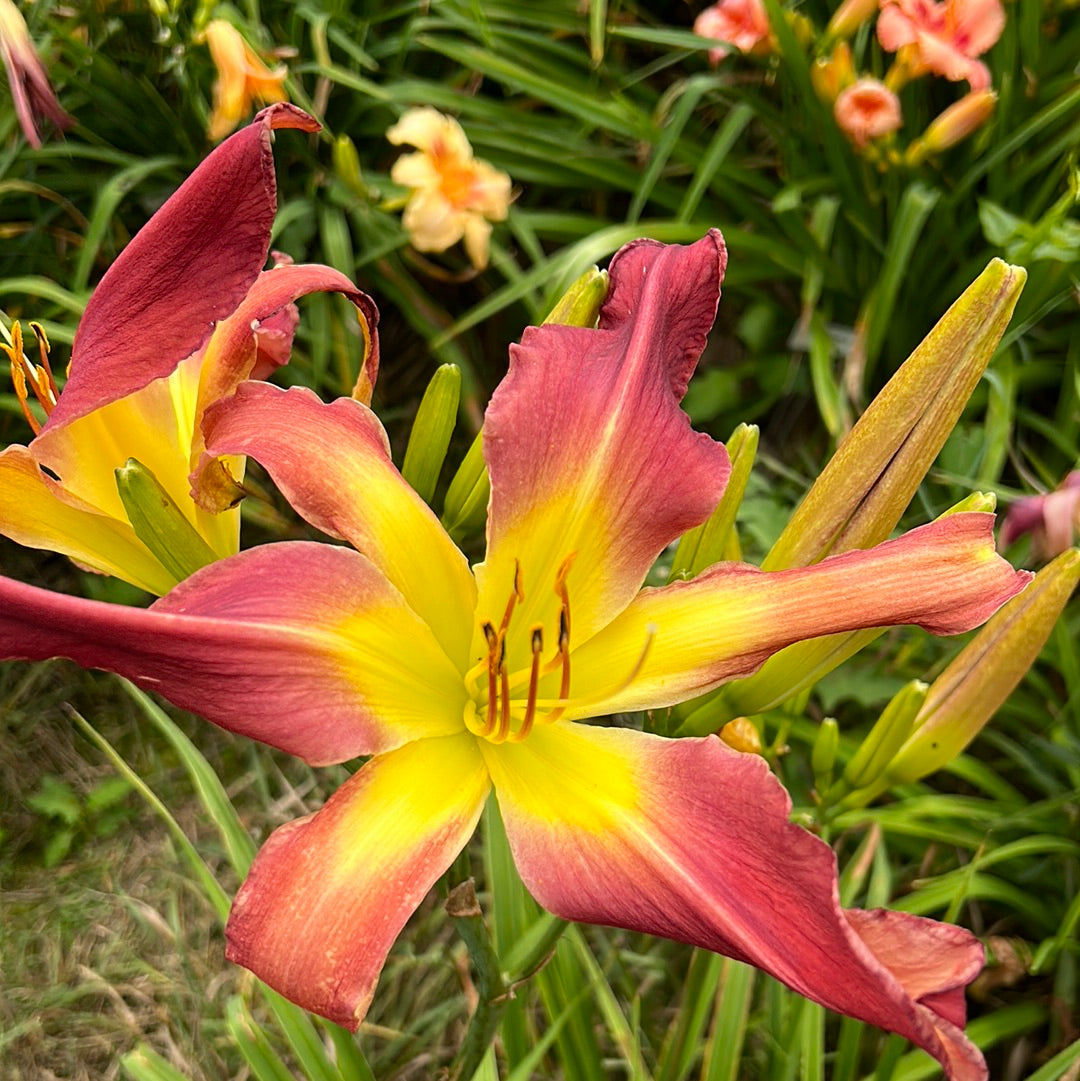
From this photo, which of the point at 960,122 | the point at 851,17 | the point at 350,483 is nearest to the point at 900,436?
the point at 350,483

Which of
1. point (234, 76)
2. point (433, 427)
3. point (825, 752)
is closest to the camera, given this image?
point (433, 427)

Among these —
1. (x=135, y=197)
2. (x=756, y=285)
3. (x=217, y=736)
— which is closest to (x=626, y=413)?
(x=217, y=736)

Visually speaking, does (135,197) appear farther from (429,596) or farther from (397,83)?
(429,596)

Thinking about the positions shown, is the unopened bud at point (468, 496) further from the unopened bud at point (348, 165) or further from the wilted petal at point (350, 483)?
the unopened bud at point (348, 165)

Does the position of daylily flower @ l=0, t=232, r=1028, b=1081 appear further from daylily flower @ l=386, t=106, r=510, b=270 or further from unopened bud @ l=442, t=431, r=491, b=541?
daylily flower @ l=386, t=106, r=510, b=270

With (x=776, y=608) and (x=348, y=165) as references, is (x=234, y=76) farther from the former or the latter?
(x=776, y=608)
